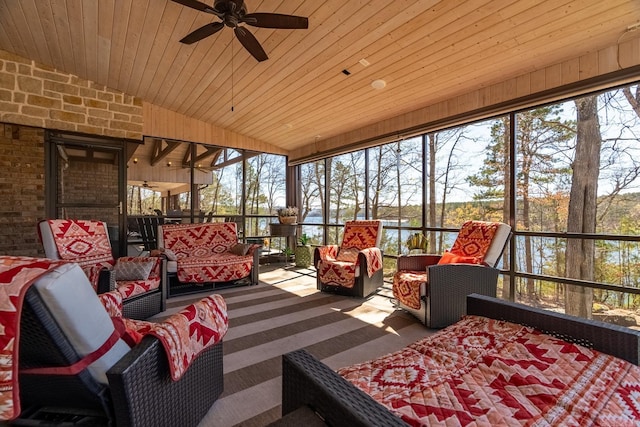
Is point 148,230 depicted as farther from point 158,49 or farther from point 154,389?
point 154,389

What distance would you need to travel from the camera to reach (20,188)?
3803 millimetres

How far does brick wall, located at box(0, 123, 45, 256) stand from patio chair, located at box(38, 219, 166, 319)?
45.7 inches

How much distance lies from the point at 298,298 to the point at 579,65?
12.5 feet

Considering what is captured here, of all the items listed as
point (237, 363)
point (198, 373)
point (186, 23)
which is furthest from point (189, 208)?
point (198, 373)

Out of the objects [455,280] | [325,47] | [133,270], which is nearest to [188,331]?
[133,270]

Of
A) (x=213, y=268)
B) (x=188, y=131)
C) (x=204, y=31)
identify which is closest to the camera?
(x=204, y=31)

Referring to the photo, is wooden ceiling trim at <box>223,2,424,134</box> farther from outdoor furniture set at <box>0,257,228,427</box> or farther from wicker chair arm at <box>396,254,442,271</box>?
outdoor furniture set at <box>0,257,228,427</box>

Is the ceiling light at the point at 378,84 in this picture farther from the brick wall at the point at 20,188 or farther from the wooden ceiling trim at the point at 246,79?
the brick wall at the point at 20,188

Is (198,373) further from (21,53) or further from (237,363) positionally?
(21,53)

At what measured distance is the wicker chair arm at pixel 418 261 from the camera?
333cm

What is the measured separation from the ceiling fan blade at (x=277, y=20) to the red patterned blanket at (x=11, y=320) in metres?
2.11

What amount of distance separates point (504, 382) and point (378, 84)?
3219mm

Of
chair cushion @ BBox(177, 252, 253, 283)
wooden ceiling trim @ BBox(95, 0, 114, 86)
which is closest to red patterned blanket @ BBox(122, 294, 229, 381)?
chair cushion @ BBox(177, 252, 253, 283)

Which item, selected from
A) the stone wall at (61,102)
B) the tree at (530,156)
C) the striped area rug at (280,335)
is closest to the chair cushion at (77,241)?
the striped area rug at (280,335)
